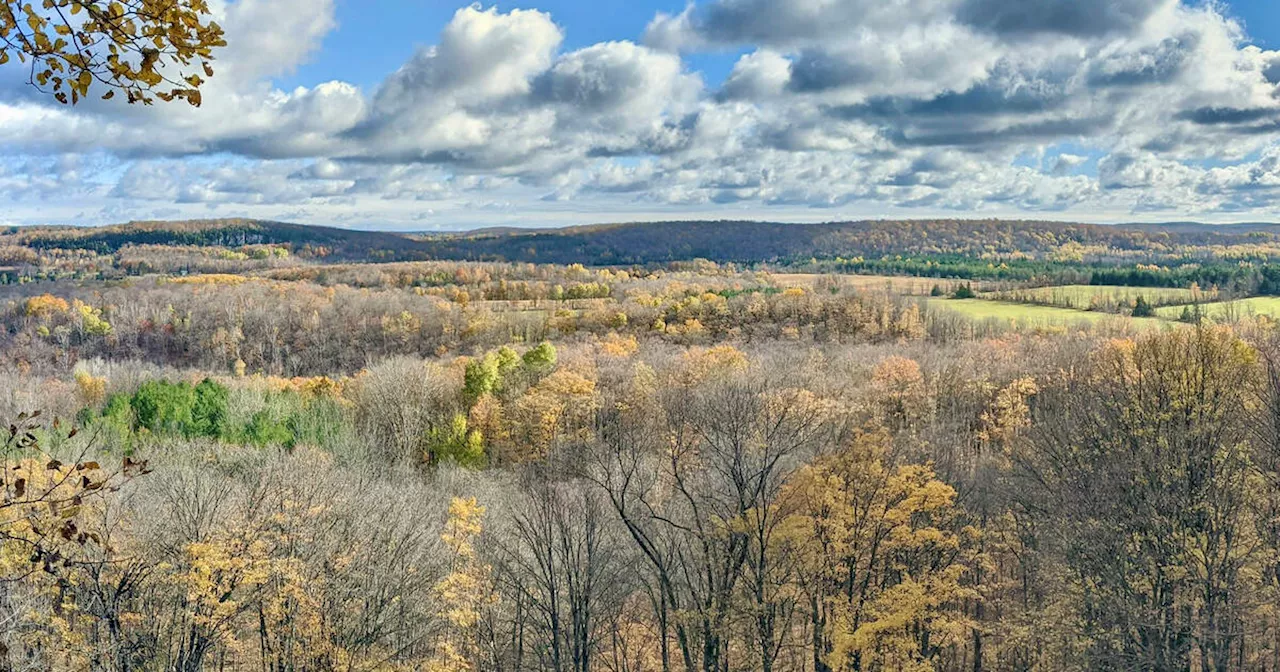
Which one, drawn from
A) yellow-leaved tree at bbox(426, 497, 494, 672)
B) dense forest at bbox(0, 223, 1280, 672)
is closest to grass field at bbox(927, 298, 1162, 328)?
dense forest at bbox(0, 223, 1280, 672)

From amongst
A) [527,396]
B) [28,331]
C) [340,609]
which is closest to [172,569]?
[340,609]

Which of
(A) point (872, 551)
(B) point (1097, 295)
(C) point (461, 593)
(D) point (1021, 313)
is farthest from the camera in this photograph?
(B) point (1097, 295)

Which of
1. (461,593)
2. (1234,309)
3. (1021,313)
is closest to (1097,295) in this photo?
(1021,313)

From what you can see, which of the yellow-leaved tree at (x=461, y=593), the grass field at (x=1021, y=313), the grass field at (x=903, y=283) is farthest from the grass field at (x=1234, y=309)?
the yellow-leaved tree at (x=461, y=593)

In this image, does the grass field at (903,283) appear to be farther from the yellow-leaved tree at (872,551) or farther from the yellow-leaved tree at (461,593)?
the yellow-leaved tree at (461,593)

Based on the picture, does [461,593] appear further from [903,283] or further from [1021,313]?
[903,283]

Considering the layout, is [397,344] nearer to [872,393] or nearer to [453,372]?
[453,372]
